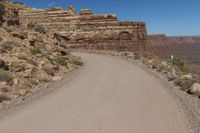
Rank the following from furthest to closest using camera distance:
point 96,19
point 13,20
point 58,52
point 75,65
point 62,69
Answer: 1. point 96,19
2. point 13,20
3. point 58,52
4. point 75,65
5. point 62,69

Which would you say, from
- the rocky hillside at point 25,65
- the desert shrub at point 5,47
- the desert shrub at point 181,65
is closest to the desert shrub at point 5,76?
the rocky hillside at point 25,65

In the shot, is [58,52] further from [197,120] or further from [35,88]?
[197,120]

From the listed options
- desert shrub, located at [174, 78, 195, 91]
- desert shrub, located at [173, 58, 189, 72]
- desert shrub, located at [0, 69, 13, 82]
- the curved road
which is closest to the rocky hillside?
desert shrub, located at [0, 69, 13, 82]

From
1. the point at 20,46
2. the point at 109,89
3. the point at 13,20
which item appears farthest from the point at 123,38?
the point at 109,89

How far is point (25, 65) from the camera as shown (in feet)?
66.3

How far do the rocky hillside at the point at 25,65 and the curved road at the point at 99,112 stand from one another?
156cm

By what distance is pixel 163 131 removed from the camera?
10.5 m

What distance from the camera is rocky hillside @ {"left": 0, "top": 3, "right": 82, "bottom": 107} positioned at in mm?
16617

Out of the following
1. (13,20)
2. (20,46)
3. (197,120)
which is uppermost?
(13,20)

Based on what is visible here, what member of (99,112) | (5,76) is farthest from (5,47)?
(99,112)

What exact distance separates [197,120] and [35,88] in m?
8.88

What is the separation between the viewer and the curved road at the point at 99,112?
10.7m

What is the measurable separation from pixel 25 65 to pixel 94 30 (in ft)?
106

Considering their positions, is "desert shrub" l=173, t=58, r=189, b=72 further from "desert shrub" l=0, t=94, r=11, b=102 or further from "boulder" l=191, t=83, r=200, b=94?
"desert shrub" l=0, t=94, r=11, b=102
